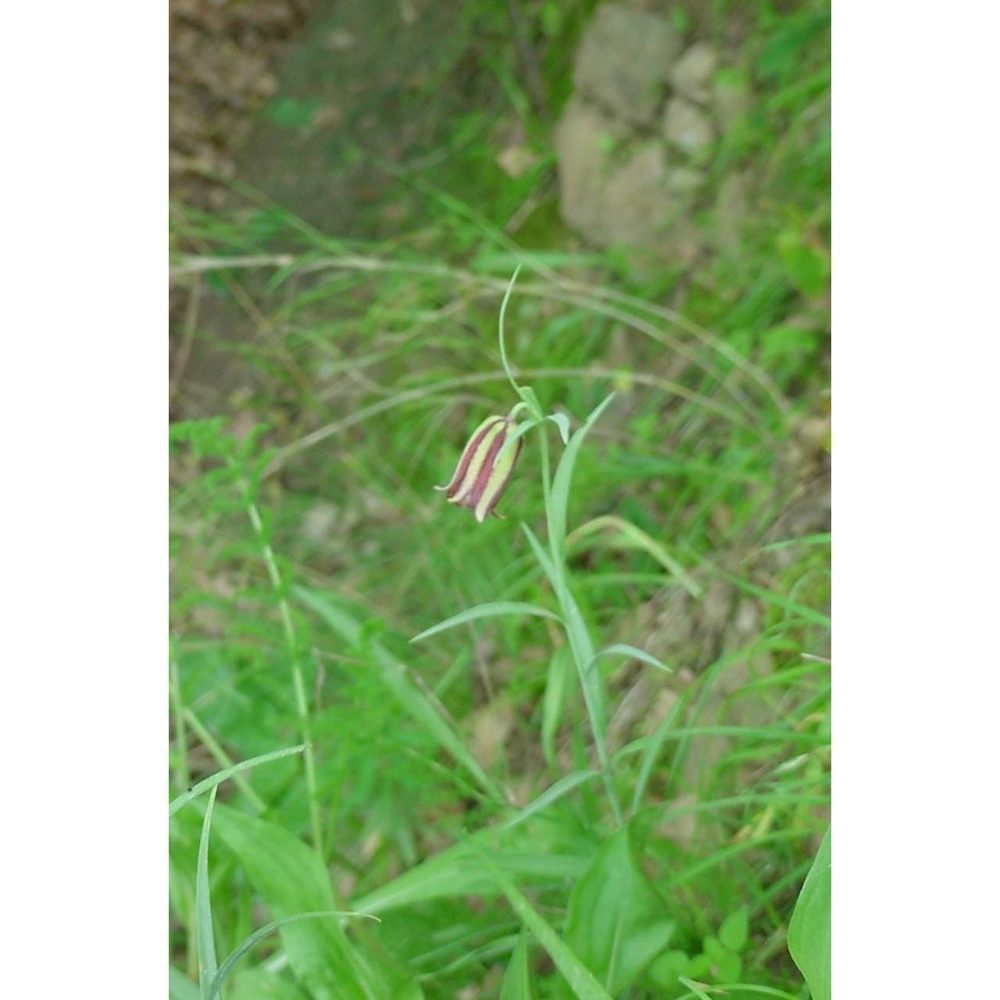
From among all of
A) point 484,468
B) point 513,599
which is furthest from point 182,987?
point 513,599

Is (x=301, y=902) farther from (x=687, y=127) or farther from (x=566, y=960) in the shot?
(x=687, y=127)

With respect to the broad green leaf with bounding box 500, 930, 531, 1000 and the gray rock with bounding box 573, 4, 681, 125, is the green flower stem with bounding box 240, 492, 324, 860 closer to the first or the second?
the broad green leaf with bounding box 500, 930, 531, 1000

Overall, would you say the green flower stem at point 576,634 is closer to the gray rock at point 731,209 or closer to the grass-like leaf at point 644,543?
the grass-like leaf at point 644,543

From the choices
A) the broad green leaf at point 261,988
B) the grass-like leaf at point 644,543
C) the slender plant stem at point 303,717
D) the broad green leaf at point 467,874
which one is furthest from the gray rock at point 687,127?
the broad green leaf at point 261,988
